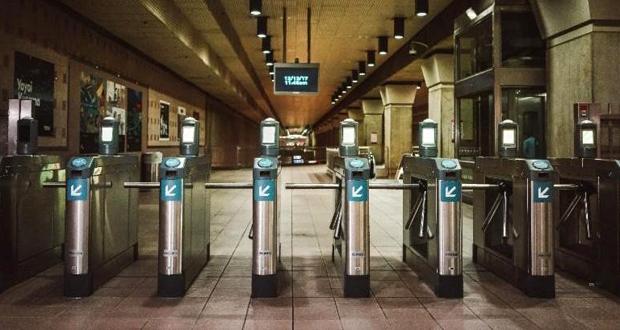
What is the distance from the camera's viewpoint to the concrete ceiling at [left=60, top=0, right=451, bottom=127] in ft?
26.0

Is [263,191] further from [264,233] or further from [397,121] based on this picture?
[397,121]

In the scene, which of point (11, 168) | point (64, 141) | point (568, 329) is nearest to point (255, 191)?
point (11, 168)

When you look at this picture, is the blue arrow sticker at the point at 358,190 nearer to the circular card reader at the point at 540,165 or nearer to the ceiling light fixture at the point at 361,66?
the circular card reader at the point at 540,165

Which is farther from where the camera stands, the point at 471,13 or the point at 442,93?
the point at 442,93

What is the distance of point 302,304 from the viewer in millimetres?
3572

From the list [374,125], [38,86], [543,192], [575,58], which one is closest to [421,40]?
[575,58]

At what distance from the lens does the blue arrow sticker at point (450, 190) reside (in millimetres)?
3754

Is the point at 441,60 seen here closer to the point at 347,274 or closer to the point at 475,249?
the point at 475,249

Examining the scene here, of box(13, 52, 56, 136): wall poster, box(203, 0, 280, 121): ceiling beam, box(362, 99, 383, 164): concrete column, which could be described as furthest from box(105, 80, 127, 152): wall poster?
box(362, 99, 383, 164): concrete column

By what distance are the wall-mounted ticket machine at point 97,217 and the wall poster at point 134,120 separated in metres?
6.25

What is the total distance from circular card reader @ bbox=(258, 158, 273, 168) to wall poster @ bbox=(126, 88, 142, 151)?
7.65 meters

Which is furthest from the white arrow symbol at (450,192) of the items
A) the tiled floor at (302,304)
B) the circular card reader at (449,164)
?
the tiled floor at (302,304)

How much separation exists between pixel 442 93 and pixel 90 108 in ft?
23.5

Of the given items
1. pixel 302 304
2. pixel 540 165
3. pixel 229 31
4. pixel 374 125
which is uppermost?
pixel 229 31
